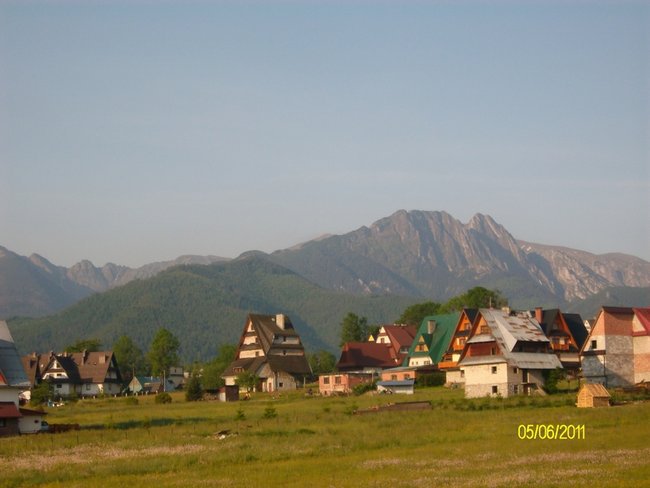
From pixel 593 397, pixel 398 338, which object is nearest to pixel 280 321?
pixel 398 338

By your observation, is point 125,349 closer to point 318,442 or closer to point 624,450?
point 318,442

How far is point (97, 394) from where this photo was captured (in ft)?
499

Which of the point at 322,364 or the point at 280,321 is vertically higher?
the point at 280,321

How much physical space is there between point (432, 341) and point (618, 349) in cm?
3159

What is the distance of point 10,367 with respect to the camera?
6675 centimetres

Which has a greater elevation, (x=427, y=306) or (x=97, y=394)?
(x=427, y=306)

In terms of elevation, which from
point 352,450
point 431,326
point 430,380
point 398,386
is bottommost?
point 352,450

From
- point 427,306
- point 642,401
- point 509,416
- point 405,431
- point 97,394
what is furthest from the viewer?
point 427,306

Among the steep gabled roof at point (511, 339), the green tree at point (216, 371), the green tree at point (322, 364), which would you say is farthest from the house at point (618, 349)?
the green tree at point (322, 364)

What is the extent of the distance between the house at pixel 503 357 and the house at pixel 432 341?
23074 millimetres

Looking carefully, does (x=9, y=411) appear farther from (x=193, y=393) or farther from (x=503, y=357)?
(x=193, y=393)

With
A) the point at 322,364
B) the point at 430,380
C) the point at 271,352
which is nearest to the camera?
the point at 430,380

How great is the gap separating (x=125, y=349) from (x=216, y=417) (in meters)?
117

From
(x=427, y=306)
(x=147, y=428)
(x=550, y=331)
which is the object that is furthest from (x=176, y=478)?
(x=427, y=306)
